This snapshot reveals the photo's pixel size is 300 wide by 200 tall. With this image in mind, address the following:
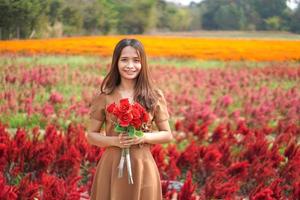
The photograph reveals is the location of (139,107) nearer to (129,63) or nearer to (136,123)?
(136,123)

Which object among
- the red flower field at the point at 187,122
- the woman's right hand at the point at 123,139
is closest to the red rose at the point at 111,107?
the woman's right hand at the point at 123,139

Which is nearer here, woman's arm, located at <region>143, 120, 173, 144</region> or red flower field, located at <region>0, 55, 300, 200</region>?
woman's arm, located at <region>143, 120, 173, 144</region>

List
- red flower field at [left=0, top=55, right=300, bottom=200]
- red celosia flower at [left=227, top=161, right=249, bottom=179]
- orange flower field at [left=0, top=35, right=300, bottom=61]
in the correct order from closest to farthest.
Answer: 1. red celosia flower at [left=227, top=161, right=249, bottom=179]
2. red flower field at [left=0, top=55, right=300, bottom=200]
3. orange flower field at [left=0, top=35, right=300, bottom=61]

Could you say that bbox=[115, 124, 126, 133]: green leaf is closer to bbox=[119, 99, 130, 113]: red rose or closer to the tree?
bbox=[119, 99, 130, 113]: red rose

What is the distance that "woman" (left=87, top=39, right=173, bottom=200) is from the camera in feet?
8.00

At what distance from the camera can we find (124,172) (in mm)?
2424

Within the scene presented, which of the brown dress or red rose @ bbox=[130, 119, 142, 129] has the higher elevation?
red rose @ bbox=[130, 119, 142, 129]

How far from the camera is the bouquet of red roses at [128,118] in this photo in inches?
88.3

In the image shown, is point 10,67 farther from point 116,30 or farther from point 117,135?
point 117,135

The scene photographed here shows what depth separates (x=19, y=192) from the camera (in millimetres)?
3100

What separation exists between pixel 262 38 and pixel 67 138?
2633mm

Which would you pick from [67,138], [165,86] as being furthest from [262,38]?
[67,138]

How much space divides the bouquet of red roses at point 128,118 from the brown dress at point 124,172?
0.28 feet

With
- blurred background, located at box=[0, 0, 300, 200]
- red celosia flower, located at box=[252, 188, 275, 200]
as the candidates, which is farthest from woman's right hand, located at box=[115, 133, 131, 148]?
blurred background, located at box=[0, 0, 300, 200]
